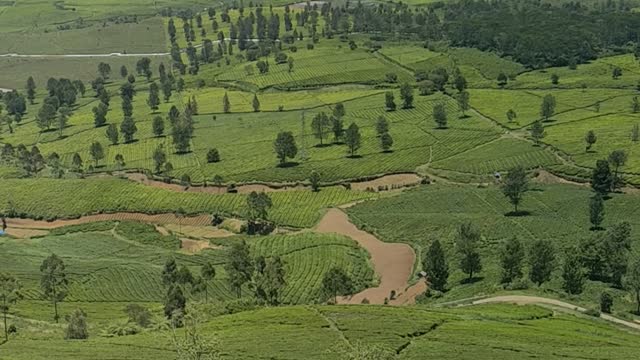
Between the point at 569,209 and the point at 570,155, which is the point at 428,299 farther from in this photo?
the point at 570,155

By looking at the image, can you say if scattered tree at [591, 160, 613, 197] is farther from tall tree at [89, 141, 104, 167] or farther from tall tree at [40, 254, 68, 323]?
tall tree at [89, 141, 104, 167]

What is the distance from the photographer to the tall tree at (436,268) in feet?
365

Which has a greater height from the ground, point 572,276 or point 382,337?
point 382,337

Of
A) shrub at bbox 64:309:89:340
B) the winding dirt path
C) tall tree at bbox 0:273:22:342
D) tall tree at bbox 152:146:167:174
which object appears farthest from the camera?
tall tree at bbox 152:146:167:174

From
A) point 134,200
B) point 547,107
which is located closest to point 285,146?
point 134,200

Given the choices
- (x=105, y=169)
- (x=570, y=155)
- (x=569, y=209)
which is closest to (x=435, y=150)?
(x=570, y=155)

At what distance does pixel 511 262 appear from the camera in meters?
110

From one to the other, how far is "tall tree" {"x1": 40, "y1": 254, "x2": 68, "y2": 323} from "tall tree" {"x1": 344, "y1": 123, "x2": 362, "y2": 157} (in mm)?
84041

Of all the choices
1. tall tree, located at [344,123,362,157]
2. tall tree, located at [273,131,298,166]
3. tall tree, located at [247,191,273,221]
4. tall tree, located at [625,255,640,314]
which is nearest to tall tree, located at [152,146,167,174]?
tall tree, located at [273,131,298,166]

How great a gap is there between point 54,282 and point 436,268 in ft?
164

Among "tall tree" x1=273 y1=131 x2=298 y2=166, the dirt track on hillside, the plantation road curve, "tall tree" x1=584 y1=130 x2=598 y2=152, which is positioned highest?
"tall tree" x1=584 y1=130 x2=598 y2=152

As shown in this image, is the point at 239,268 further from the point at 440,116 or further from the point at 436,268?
the point at 440,116

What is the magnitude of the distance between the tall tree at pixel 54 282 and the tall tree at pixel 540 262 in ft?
201

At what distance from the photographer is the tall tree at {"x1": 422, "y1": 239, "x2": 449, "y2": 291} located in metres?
111
